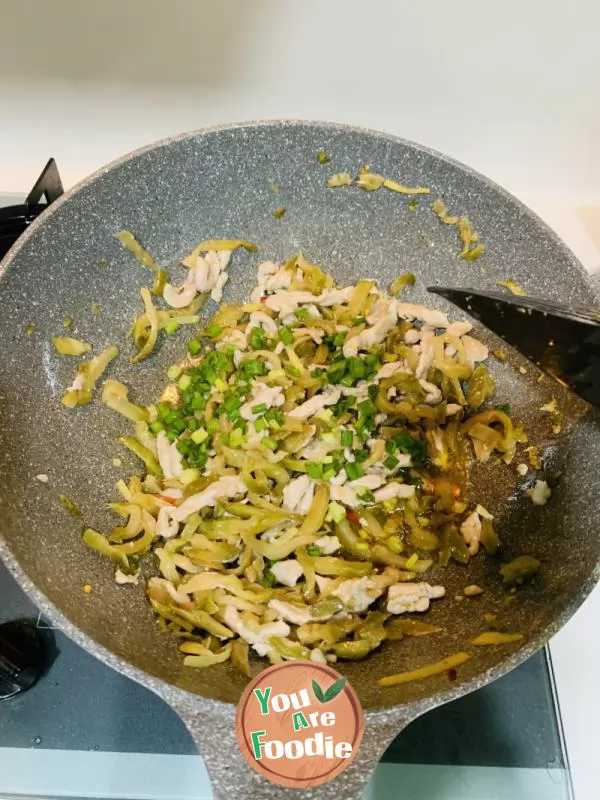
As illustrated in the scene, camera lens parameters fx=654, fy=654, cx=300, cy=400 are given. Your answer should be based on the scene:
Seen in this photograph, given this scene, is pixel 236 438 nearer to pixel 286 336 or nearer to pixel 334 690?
pixel 286 336

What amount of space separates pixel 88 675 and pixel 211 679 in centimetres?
29

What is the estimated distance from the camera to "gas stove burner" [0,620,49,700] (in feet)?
3.28

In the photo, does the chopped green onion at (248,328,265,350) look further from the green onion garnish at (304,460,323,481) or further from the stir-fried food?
the green onion garnish at (304,460,323,481)

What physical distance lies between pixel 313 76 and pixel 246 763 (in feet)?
4.08

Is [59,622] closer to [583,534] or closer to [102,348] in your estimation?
[102,348]

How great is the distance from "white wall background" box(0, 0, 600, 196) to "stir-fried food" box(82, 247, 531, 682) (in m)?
0.40

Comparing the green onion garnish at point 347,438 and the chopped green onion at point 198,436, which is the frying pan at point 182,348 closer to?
the chopped green onion at point 198,436

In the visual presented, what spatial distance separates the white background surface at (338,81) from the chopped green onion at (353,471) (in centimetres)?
43

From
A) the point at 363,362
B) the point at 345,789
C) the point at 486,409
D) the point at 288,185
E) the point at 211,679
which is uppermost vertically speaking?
the point at 288,185

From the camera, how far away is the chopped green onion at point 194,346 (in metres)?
1.24

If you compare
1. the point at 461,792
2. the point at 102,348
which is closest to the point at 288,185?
the point at 102,348

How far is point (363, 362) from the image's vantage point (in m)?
1.20

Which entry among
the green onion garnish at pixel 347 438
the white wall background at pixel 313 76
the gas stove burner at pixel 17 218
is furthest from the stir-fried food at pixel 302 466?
the white wall background at pixel 313 76

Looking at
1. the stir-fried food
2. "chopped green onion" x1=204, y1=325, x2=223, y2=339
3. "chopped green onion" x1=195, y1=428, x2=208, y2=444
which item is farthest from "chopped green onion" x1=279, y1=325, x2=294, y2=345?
"chopped green onion" x1=195, y1=428, x2=208, y2=444
